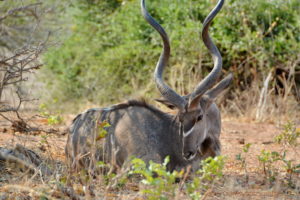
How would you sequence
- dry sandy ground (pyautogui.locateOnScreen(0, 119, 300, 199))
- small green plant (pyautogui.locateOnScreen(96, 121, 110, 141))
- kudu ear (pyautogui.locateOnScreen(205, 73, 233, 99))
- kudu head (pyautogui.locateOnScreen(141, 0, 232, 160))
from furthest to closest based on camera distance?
1. kudu ear (pyautogui.locateOnScreen(205, 73, 233, 99))
2. kudu head (pyautogui.locateOnScreen(141, 0, 232, 160))
3. dry sandy ground (pyautogui.locateOnScreen(0, 119, 300, 199))
4. small green plant (pyautogui.locateOnScreen(96, 121, 110, 141))

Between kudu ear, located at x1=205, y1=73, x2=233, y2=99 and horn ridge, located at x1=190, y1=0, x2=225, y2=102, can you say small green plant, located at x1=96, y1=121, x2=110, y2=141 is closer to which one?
horn ridge, located at x1=190, y1=0, x2=225, y2=102

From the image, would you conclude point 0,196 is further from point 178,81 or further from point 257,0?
point 257,0

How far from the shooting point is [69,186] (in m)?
3.54

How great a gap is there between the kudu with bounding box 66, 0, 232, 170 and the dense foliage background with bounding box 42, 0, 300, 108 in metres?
4.21

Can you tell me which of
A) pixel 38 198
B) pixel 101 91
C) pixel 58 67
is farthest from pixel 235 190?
pixel 58 67

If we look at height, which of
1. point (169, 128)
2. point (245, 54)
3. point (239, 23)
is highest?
point (239, 23)

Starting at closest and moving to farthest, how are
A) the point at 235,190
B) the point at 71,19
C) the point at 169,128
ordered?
the point at 235,190 < the point at 169,128 < the point at 71,19

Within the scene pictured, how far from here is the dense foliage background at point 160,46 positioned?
31.4 ft

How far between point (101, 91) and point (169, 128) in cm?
624

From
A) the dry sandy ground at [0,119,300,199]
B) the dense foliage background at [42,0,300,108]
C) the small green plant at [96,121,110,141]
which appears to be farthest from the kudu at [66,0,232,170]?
the dense foliage background at [42,0,300,108]

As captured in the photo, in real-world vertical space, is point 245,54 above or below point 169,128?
above

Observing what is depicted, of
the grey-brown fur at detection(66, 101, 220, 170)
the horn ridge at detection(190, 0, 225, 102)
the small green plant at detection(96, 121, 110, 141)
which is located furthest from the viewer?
the grey-brown fur at detection(66, 101, 220, 170)

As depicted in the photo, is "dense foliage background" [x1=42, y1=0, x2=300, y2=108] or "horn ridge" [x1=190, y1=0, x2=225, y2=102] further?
"dense foliage background" [x1=42, y1=0, x2=300, y2=108]

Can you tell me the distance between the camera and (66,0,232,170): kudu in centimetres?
488
